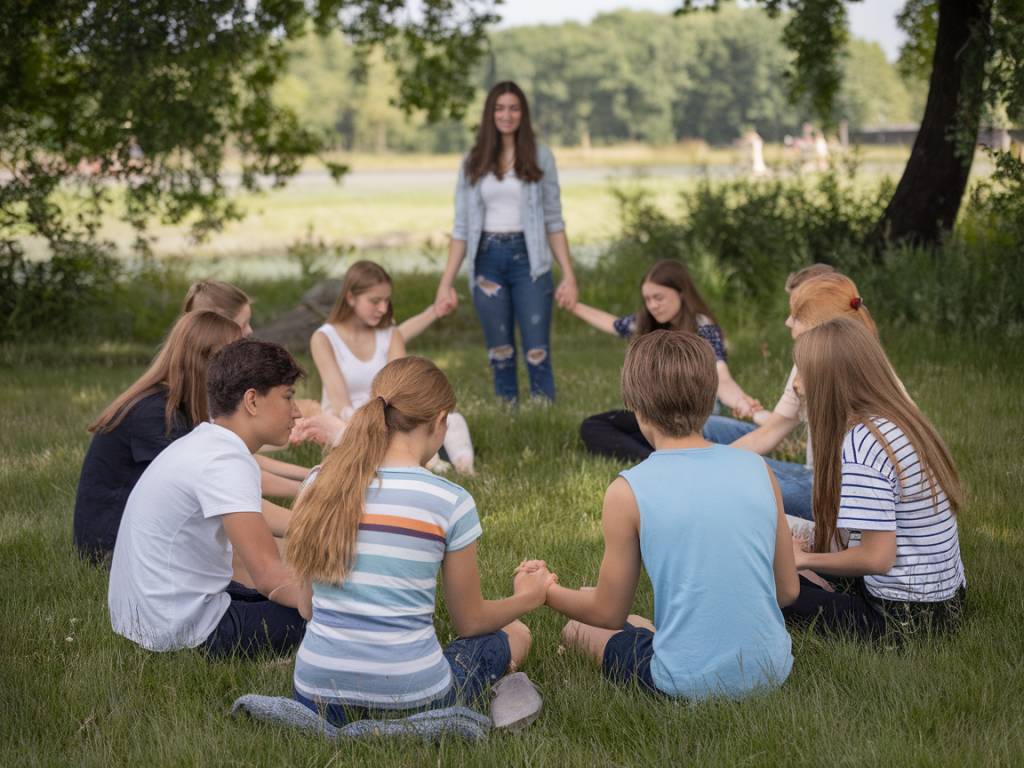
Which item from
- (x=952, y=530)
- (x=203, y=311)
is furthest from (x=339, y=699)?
(x=952, y=530)

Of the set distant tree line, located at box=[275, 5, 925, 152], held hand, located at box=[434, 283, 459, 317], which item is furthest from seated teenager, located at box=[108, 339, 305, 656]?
distant tree line, located at box=[275, 5, 925, 152]

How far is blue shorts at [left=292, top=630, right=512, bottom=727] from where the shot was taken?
11.3ft

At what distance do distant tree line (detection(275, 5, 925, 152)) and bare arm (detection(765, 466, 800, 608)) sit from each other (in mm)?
67434

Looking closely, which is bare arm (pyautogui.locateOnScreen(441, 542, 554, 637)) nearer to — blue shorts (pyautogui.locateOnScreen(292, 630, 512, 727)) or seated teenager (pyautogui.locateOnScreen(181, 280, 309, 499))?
blue shorts (pyautogui.locateOnScreen(292, 630, 512, 727))

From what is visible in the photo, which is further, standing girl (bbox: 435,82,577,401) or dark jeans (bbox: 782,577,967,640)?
standing girl (bbox: 435,82,577,401)

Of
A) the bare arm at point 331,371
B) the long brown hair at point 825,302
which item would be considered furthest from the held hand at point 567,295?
the long brown hair at point 825,302

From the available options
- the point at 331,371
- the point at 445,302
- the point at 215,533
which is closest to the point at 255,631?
the point at 215,533

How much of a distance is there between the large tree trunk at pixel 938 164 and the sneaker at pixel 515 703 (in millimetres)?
8660

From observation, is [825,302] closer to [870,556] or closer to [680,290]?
[870,556]

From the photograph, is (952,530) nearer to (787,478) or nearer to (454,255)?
(787,478)

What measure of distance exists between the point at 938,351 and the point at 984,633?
19.2ft

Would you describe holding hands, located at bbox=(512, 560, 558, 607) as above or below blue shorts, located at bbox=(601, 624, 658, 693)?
above

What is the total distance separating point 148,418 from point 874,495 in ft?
9.13

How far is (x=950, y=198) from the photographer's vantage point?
37.7 ft
